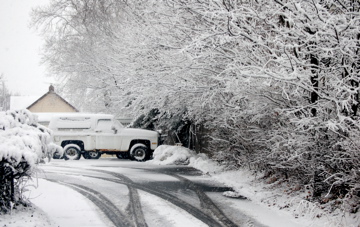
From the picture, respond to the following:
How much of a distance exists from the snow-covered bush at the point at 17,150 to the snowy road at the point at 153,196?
0.41 m

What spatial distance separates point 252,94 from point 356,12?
9.55 ft

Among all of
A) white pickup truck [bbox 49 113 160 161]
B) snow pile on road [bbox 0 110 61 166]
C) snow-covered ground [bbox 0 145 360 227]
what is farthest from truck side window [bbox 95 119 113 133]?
snow pile on road [bbox 0 110 61 166]

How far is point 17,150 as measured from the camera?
20.5ft

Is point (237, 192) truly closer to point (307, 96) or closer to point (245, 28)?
point (307, 96)

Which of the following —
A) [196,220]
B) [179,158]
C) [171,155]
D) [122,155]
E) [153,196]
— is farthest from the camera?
[122,155]

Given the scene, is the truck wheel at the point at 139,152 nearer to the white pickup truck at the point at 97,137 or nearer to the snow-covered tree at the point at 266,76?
the white pickup truck at the point at 97,137

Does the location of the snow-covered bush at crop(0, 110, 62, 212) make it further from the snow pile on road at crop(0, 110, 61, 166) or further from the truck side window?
the truck side window

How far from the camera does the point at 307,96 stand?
27.3 ft

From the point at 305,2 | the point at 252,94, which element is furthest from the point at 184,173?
the point at 305,2

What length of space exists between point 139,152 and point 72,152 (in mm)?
3273

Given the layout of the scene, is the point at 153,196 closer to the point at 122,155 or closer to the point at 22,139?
the point at 22,139

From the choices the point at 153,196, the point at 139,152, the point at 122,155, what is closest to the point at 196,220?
the point at 153,196

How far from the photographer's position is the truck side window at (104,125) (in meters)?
20.2

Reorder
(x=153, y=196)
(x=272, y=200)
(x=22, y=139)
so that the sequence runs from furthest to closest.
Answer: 1. (x=153, y=196)
2. (x=272, y=200)
3. (x=22, y=139)
